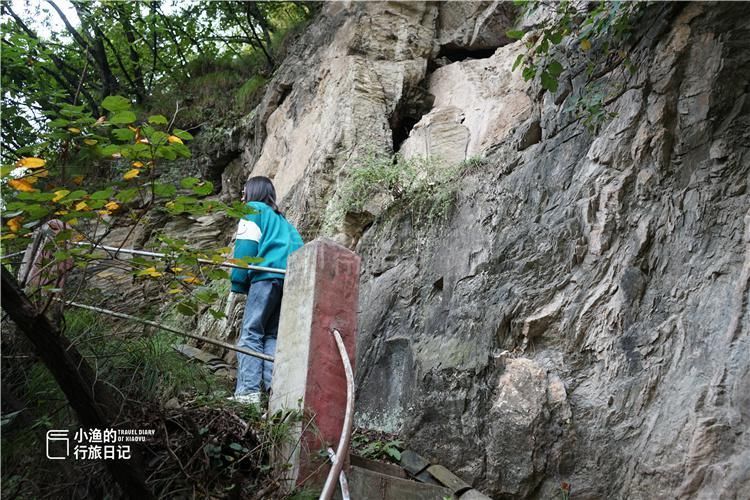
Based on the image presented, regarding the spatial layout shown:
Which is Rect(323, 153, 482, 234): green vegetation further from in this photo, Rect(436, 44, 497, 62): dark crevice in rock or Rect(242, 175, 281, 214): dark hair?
Rect(436, 44, 497, 62): dark crevice in rock

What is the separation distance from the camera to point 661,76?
5867mm

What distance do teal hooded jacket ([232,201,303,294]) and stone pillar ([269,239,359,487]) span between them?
2.12ft

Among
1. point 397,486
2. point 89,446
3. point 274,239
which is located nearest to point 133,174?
point 89,446

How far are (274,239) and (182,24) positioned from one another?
9800 millimetres

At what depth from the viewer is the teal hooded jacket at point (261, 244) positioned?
6.07 metres

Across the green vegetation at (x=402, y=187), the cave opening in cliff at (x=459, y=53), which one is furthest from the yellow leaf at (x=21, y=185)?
the cave opening in cliff at (x=459, y=53)

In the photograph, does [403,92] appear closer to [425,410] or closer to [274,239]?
[274,239]

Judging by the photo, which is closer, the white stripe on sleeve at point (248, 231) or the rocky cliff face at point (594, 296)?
the rocky cliff face at point (594, 296)

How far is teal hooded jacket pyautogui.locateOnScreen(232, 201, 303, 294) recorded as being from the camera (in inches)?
239

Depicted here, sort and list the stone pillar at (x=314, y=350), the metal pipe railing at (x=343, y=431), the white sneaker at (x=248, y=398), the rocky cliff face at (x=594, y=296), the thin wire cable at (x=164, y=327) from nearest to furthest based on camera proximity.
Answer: the metal pipe railing at (x=343, y=431), the stone pillar at (x=314, y=350), the rocky cliff face at (x=594, y=296), the thin wire cable at (x=164, y=327), the white sneaker at (x=248, y=398)

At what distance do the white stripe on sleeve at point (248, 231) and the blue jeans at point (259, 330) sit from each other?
1.39ft

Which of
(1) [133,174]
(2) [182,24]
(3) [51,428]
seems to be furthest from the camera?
(2) [182,24]

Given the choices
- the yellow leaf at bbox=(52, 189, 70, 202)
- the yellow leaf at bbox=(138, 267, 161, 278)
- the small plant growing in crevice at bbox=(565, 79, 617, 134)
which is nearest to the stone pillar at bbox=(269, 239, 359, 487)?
the yellow leaf at bbox=(138, 267, 161, 278)

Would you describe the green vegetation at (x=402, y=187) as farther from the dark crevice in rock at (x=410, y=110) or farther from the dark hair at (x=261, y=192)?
the dark hair at (x=261, y=192)
